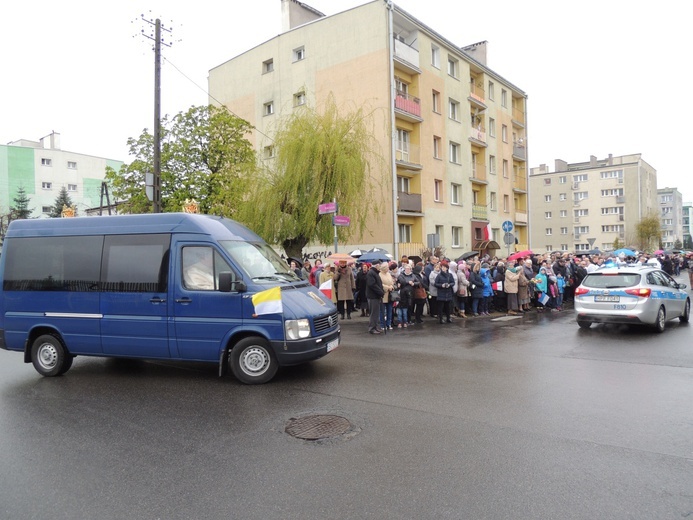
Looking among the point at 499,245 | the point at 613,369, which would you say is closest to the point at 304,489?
the point at 613,369

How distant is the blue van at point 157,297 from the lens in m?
7.28

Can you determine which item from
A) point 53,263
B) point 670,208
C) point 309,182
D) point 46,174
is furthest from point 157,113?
point 670,208

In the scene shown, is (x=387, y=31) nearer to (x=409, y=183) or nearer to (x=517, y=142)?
(x=409, y=183)

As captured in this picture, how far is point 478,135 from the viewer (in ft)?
124

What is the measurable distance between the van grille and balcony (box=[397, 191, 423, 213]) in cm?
2166

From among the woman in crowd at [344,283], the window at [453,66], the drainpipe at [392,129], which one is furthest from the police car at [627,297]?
the window at [453,66]

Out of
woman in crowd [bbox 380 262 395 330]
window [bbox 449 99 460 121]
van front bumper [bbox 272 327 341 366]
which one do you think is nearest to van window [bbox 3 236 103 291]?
van front bumper [bbox 272 327 341 366]

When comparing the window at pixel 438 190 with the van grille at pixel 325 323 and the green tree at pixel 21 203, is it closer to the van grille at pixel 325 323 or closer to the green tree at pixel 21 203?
the van grille at pixel 325 323

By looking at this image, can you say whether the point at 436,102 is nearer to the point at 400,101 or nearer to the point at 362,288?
the point at 400,101

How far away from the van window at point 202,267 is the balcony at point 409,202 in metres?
22.4

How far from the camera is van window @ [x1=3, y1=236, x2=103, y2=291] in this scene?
8.03 metres

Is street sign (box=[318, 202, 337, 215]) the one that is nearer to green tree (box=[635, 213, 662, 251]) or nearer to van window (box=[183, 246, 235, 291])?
van window (box=[183, 246, 235, 291])

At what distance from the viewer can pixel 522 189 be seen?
4603cm

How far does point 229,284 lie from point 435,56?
30.8 metres
